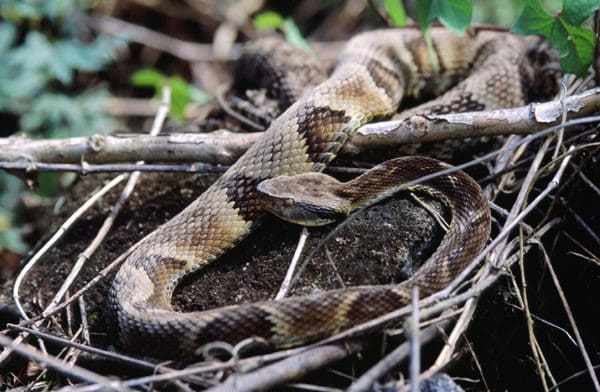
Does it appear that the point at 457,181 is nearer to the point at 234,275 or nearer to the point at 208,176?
the point at 234,275

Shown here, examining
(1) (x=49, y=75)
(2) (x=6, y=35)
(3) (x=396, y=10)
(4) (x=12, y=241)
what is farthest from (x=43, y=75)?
(3) (x=396, y=10)

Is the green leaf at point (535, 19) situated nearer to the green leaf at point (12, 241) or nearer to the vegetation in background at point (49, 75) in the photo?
the vegetation in background at point (49, 75)

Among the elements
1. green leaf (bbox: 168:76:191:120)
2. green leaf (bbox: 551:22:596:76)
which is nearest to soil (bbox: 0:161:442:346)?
green leaf (bbox: 551:22:596:76)

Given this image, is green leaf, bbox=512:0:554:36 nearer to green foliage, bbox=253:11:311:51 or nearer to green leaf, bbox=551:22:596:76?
green leaf, bbox=551:22:596:76

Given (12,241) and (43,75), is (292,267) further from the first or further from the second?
(43,75)

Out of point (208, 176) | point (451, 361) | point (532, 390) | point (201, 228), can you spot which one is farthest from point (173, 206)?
point (532, 390)
